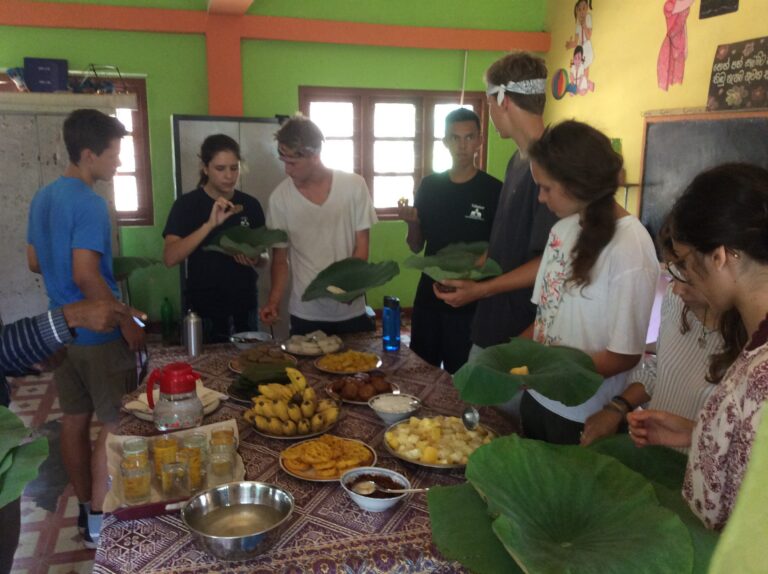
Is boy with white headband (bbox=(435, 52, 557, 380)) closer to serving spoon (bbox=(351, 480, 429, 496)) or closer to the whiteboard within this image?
serving spoon (bbox=(351, 480, 429, 496))

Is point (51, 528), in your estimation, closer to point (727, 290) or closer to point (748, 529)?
point (727, 290)

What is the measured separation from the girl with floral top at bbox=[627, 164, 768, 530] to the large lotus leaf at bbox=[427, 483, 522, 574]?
1.19 ft

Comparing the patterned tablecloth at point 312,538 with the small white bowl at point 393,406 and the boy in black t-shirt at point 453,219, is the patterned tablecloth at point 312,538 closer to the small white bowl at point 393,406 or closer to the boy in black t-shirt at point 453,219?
the small white bowl at point 393,406

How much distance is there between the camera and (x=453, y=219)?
3004 mm

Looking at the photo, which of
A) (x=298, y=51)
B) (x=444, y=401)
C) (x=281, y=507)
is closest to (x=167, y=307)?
(x=298, y=51)

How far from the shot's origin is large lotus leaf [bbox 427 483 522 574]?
811 mm

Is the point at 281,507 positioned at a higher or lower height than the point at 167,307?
higher

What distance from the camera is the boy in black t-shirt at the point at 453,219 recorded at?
294 cm

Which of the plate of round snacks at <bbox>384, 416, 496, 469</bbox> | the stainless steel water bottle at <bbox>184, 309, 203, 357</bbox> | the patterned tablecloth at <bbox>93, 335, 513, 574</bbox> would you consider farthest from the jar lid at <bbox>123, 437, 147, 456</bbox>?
the stainless steel water bottle at <bbox>184, 309, 203, 357</bbox>

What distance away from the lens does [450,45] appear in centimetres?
609

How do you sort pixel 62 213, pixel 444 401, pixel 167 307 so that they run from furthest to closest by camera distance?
pixel 167 307 → pixel 62 213 → pixel 444 401

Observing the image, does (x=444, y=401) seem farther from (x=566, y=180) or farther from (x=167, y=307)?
(x=167, y=307)

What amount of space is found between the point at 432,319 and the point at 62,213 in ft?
5.55

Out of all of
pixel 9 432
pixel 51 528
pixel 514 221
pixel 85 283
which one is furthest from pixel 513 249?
pixel 51 528
